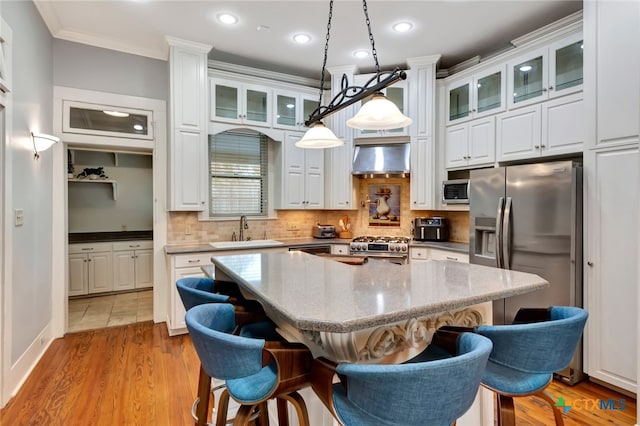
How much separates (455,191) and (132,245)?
4.78 metres

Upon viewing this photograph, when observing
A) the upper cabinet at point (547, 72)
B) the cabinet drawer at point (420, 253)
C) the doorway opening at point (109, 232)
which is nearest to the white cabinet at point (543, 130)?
the upper cabinet at point (547, 72)

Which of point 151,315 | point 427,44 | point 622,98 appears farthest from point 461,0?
point 151,315

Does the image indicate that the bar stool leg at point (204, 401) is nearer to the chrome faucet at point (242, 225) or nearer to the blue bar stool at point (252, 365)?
the blue bar stool at point (252, 365)

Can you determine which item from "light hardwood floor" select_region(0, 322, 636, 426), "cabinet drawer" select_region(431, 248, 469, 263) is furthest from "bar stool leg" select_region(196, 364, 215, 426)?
"cabinet drawer" select_region(431, 248, 469, 263)

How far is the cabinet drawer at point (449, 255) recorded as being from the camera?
350cm

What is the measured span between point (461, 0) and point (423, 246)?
97.0 inches

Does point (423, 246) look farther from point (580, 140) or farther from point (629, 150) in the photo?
point (629, 150)

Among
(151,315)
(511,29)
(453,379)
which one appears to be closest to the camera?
(453,379)

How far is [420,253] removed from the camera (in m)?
3.99

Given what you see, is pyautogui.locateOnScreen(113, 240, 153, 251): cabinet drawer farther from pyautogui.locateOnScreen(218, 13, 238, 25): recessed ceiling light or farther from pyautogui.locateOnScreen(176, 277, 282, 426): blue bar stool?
pyautogui.locateOnScreen(176, 277, 282, 426): blue bar stool

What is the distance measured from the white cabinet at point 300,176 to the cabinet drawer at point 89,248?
2857mm

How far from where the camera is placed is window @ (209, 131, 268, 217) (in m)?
4.38

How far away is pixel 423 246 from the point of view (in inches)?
156

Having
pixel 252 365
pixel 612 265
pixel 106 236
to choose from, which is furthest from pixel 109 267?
pixel 612 265
